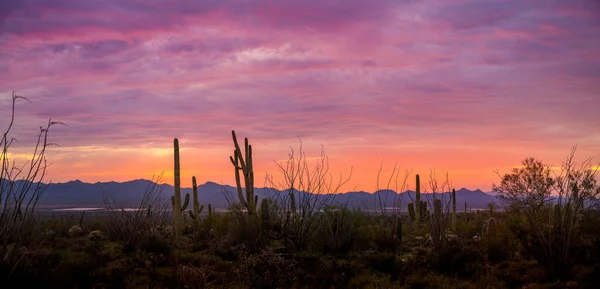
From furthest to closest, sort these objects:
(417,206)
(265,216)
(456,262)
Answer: (417,206) < (265,216) < (456,262)

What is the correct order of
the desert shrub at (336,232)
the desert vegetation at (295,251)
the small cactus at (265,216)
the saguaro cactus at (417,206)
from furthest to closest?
the saguaro cactus at (417,206) → the small cactus at (265,216) → the desert shrub at (336,232) → the desert vegetation at (295,251)

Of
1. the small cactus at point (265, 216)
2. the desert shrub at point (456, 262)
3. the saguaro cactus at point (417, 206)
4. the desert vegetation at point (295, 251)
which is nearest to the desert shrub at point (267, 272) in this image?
the desert vegetation at point (295, 251)

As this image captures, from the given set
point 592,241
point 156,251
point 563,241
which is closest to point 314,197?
point 156,251

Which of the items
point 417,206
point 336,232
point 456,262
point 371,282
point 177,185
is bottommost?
point 371,282

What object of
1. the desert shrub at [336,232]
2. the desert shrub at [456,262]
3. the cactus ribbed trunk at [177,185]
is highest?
the cactus ribbed trunk at [177,185]

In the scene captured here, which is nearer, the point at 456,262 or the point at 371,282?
the point at 371,282

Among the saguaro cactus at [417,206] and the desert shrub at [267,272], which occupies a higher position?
Result: the saguaro cactus at [417,206]

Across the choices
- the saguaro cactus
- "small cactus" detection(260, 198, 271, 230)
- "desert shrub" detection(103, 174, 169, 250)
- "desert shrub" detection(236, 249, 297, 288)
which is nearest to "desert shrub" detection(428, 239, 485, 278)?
"desert shrub" detection(236, 249, 297, 288)

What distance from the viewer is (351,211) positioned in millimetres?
18188

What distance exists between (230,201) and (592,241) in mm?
11148

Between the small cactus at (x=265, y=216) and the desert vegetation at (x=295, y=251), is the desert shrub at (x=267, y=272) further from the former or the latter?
the small cactus at (x=265, y=216)

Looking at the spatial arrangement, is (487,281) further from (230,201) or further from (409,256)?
(230,201)

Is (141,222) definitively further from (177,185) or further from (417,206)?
(417,206)

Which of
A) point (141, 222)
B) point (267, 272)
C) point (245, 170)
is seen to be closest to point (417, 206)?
point (245, 170)
